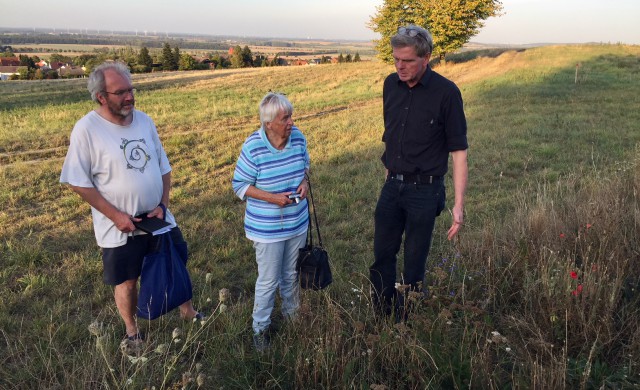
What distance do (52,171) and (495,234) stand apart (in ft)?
27.3

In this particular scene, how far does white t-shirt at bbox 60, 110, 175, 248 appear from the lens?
2879 millimetres

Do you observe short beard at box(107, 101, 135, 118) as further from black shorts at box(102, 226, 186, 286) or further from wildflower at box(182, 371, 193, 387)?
wildflower at box(182, 371, 193, 387)

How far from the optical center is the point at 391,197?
133 inches

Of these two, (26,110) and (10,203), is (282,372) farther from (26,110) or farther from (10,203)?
(26,110)

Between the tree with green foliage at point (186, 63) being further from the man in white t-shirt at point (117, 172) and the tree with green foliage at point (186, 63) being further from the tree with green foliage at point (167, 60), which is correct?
Result: the man in white t-shirt at point (117, 172)

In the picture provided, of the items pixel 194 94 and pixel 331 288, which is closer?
pixel 331 288

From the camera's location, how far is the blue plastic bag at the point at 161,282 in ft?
10.4

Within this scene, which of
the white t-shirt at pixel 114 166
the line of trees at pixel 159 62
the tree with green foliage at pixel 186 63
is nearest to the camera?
the white t-shirt at pixel 114 166

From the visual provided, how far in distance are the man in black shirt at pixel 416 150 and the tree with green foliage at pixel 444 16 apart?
28774 mm

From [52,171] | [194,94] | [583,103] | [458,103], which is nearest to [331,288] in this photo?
[458,103]

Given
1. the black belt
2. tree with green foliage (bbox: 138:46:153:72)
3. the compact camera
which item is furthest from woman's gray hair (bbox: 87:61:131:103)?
tree with green foliage (bbox: 138:46:153:72)

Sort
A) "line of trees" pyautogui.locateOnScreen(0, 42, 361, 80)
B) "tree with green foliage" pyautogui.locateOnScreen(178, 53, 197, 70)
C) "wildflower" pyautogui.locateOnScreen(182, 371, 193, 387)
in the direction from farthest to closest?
"tree with green foliage" pyautogui.locateOnScreen(178, 53, 197, 70) < "line of trees" pyautogui.locateOnScreen(0, 42, 361, 80) < "wildflower" pyautogui.locateOnScreen(182, 371, 193, 387)

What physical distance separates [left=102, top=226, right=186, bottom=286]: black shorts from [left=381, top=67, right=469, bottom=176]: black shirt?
Result: 73.4 inches

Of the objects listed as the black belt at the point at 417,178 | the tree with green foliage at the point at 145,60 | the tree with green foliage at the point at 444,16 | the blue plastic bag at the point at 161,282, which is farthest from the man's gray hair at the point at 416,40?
the tree with green foliage at the point at 145,60
